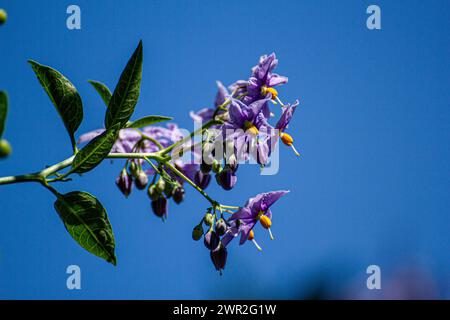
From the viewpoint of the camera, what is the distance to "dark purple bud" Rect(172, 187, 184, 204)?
74.9 inches

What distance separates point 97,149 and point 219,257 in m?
0.65

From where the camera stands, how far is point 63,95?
1407 mm

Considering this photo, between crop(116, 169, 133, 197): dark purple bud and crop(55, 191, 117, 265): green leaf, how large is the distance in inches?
24.7

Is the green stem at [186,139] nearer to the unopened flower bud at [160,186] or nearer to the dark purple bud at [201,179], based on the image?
the dark purple bud at [201,179]

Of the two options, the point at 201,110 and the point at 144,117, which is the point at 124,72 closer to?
the point at 144,117

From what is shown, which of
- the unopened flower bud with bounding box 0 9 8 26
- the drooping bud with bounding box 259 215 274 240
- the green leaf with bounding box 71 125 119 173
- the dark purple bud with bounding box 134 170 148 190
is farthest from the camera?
the dark purple bud with bounding box 134 170 148 190

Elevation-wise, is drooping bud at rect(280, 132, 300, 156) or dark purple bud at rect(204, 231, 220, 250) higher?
drooping bud at rect(280, 132, 300, 156)

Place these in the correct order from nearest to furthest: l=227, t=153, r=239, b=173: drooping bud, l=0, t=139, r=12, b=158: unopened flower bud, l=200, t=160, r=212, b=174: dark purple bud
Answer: l=0, t=139, r=12, b=158: unopened flower bud < l=227, t=153, r=239, b=173: drooping bud < l=200, t=160, r=212, b=174: dark purple bud

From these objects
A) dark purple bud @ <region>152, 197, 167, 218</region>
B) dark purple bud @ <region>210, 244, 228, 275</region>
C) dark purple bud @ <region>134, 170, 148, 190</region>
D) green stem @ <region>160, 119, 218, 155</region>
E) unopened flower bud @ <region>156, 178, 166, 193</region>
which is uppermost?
green stem @ <region>160, 119, 218, 155</region>

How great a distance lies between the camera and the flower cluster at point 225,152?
64.6 inches

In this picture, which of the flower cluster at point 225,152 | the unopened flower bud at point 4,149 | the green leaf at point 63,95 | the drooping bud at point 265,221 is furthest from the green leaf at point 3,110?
the drooping bud at point 265,221

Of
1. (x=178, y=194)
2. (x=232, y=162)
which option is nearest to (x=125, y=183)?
(x=178, y=194)

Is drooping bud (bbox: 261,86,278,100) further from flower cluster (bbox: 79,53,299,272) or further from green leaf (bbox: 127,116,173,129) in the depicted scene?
green leaf (bbox: 127,116,173,129)

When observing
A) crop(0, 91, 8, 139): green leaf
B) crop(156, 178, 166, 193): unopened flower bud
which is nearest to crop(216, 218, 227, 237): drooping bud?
crop(156, 178, 166, 193): unopened flower bud
